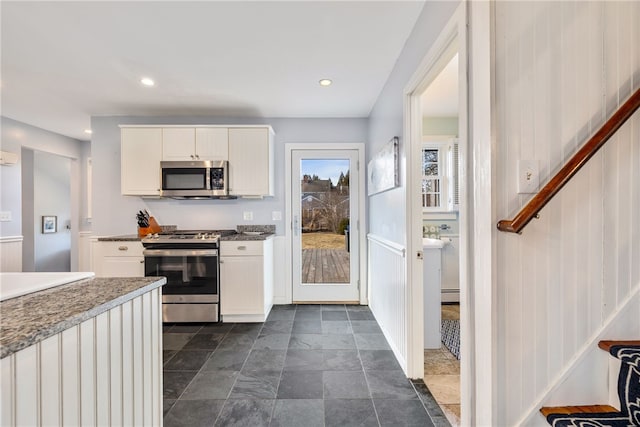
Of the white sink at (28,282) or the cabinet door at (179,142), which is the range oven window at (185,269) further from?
the white sink at (28,282)

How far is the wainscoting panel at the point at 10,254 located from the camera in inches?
143

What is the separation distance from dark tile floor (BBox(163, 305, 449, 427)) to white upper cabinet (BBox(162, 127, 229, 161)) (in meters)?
1.88

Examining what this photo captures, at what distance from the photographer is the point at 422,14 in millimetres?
1740

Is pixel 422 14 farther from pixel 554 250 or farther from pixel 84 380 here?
pixel 84 380

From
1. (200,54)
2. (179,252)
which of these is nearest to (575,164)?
(200,54)

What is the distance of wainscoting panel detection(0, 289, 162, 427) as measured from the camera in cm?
69

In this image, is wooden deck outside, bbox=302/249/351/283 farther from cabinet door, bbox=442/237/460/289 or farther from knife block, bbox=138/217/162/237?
knife block, bbox=138/217/162/237

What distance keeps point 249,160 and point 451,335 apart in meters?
2.75

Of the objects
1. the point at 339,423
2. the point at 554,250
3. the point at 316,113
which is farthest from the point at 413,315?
the point at 316,113

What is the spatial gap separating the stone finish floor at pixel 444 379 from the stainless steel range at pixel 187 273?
2115 millimetres

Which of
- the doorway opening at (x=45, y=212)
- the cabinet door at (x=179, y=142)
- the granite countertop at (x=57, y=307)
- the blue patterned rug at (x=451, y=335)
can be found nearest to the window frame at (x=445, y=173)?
the blue patterned rug at (x=451, y=335)

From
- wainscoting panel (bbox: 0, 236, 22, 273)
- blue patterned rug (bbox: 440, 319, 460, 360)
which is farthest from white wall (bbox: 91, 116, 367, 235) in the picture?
blue patterned rug (bbox: 440, 319, 460, 360)

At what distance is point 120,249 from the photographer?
307cm

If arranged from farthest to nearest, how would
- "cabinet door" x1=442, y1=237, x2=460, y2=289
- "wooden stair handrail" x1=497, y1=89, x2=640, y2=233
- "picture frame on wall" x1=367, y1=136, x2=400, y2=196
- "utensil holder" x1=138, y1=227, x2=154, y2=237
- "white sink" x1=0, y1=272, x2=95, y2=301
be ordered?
"cabinet door" x1=442, y1=237, x2=460, y2=289, "utensil holder" x1=138, y1=227, x2=154, y2=237, "picture frame on wall" x1=367, y1=136, x2=400, y2=196, "wooden stair handrail" x1=497, y1=89, x2=640, y2=233, "white sink" x1=0, y1=272, x2=95, y2=301
